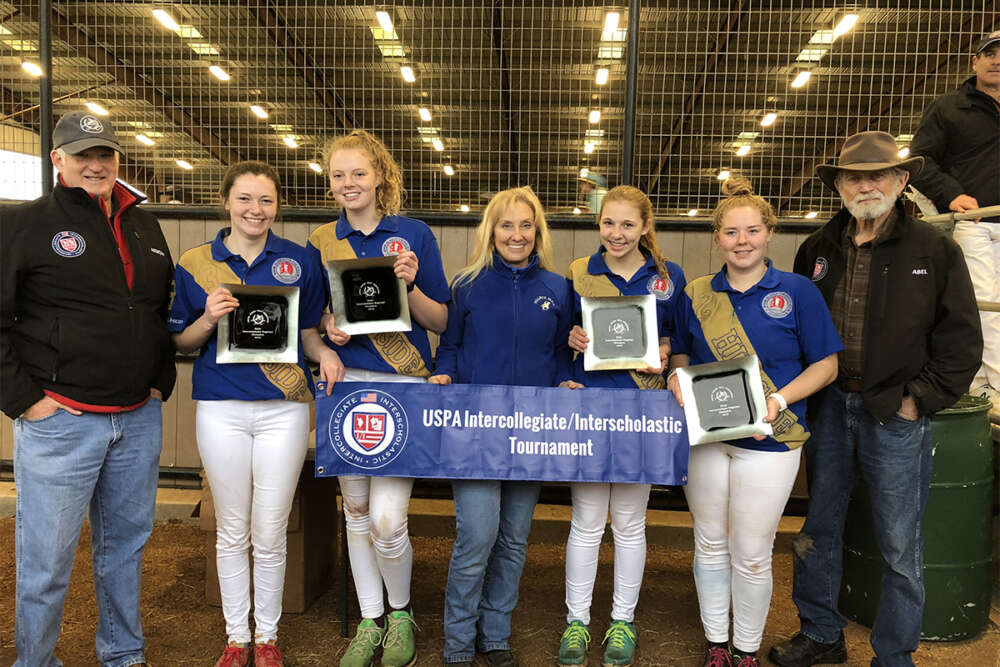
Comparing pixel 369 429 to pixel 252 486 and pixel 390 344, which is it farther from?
pixel 252 486

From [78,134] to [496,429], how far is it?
73.9 inches

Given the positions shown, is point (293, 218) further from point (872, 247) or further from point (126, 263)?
point (872, 247)

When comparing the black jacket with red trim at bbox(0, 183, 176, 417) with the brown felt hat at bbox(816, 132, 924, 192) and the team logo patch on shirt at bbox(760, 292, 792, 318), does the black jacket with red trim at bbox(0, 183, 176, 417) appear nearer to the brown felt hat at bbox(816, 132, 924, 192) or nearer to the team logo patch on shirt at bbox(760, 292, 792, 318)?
the team logo patch on shirt at bbox(760, 292, 792, 318)

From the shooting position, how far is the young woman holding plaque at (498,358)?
2719 millimetres

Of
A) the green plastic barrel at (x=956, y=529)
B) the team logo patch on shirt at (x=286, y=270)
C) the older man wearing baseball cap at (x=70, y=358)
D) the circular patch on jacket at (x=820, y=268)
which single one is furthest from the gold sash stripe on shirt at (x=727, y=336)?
the older man wearing baseball cap at (x=70, y=358)

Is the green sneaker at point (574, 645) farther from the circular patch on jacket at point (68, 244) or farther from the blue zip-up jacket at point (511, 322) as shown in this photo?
the circular patch on jacket at point (68, 244)

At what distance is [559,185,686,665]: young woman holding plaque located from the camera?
2803 mm

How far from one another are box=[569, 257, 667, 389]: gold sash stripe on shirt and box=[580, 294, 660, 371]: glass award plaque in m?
0.10

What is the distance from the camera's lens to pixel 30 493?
2395mm

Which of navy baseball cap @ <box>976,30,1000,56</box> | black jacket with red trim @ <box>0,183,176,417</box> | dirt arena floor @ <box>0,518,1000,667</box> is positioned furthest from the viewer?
navy baseball cap @ <box>976,30,1000,56</box>

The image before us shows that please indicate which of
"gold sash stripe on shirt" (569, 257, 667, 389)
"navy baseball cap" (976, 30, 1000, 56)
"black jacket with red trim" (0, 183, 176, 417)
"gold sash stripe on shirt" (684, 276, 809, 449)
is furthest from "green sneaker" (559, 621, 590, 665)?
"navy baseball cap" (976, 30, 1000, 56)

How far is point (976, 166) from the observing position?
3.65 metres

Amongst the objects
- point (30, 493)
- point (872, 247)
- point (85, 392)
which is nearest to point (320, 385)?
point (85, 392)

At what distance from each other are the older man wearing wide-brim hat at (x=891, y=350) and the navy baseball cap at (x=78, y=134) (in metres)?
2.76
